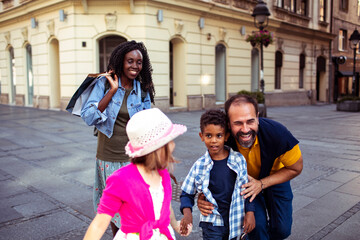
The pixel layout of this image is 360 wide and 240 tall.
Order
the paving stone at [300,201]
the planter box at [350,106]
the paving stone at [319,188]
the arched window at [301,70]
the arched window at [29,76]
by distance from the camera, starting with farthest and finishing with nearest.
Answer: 1. the arched window at [301,70]
2. the arched window at [29,76]
3. the planter box at [350,106]
4. the paving stone at [319,188]
5. the paving stone at [300,201]

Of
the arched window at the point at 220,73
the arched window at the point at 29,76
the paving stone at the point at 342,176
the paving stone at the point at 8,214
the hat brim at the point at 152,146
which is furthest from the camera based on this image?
the arched window at the point at 29,76

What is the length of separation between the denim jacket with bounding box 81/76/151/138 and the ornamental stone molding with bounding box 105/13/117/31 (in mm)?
11895

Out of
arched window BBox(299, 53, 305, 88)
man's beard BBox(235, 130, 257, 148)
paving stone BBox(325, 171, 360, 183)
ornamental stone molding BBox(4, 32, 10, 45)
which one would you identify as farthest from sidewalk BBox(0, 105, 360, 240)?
arched window BBox(299, 53, 305, 88)

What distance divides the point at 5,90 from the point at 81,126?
1215 centimetres

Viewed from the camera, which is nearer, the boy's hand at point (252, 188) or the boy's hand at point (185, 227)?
the boy's hand at point (185, 227)

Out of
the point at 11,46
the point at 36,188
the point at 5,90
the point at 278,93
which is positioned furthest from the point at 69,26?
the point at 278,93

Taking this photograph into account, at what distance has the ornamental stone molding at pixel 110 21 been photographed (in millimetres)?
14070

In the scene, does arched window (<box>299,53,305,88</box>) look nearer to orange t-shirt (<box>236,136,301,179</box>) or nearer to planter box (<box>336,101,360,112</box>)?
planter box (<box>336,101,360,112</box>)

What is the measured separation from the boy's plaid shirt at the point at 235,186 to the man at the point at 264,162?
2.0 inches

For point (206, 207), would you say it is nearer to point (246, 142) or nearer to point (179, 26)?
point (246, 142)

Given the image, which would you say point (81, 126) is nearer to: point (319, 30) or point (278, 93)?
point (278, 93)

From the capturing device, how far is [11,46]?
64.0ft

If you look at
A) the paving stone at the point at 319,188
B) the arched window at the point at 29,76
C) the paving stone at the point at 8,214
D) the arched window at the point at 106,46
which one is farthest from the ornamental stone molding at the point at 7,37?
the paving stone at the point at 319,188

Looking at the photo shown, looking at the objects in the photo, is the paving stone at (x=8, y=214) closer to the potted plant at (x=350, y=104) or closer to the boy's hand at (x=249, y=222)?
the boy's hand at (x=249, y=222)
